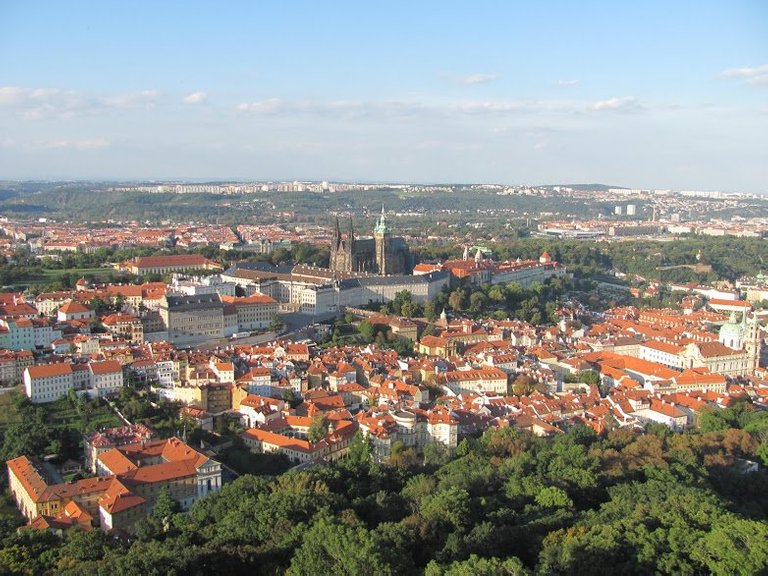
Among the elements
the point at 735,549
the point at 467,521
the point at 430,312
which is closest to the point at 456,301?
the point at 430,312

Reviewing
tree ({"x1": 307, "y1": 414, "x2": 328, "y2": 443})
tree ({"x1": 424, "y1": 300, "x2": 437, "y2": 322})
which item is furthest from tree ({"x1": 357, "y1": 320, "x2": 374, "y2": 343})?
tree ({"x1": 307, "y1": 414, "x2": 328, "y2": 443})

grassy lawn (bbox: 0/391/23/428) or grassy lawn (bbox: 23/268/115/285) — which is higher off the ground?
grassy lawn (bbox: 23/268/115/285)

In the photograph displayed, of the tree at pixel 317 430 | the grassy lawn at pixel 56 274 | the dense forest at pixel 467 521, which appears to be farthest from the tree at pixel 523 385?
the grassy lawn at pixel 56 274

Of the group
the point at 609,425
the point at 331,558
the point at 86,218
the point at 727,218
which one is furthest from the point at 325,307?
the point at 727,218

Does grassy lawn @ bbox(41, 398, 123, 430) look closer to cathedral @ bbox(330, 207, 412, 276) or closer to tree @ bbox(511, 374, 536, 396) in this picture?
tree @ bbox(511, 374, 536, 396)

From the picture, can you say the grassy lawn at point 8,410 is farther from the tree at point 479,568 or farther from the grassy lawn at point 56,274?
the grassy lawn at point 56,274

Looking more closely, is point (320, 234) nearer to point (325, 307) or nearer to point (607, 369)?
point (325, 307)

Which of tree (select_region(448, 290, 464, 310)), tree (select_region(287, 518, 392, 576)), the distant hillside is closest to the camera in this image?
tree (select_region(287, 518, 392, 576))
